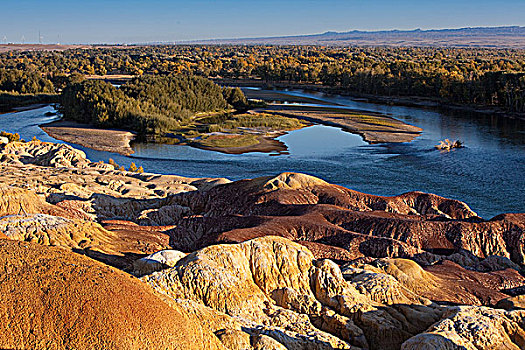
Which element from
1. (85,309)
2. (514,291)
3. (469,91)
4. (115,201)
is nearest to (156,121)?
(115,201)

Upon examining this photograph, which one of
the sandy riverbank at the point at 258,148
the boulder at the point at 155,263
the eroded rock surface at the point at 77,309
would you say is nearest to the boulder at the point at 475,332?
the eroded rock surface at the point at 77,309

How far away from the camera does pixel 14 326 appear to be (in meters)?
10.0

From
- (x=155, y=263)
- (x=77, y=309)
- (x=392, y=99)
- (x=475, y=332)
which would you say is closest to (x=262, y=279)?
(x=155, y=263)

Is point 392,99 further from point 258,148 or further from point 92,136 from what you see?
point 92,136

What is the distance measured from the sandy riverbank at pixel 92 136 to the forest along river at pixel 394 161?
1804 mm

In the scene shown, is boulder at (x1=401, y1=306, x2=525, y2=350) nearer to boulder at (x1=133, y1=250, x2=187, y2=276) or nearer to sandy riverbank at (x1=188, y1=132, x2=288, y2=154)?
boulder at (x1=133, y1=250, x2=187, y2=276)

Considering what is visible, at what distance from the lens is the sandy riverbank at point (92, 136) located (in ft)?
252

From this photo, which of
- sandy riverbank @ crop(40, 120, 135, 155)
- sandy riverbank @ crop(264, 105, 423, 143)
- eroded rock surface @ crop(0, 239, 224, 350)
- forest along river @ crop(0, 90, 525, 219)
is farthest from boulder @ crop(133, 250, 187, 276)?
sandy riverbank @ crop(264, 105, 423, 143)

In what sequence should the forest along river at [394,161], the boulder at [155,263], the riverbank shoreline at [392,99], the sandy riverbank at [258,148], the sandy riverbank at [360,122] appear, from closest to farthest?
the boulder at [155,263], the forest along river at [394,161], the sandy riverbank at [258,148], the sandy riverbank at [360,122], the riverbank shoreline at [392,99]

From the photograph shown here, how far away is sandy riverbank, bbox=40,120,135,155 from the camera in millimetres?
76762

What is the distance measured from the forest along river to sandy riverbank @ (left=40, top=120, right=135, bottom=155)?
5.92 feet

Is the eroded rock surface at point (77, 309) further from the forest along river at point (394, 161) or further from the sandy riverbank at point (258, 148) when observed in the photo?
the sandy riverbank at point (258, 148)

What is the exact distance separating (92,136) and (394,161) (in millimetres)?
48063

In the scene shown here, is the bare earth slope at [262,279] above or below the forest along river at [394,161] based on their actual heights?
above
